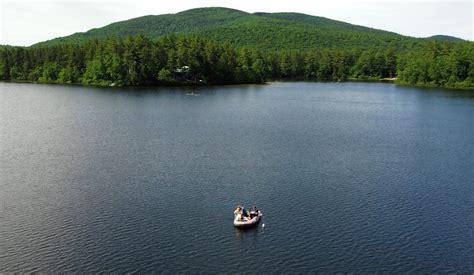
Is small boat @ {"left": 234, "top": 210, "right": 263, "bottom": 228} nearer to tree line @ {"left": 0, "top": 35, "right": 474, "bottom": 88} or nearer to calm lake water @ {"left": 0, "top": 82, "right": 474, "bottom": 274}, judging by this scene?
calm lake water @ {"left": 0, "top": 82, "right": 474, "bottom": 274}

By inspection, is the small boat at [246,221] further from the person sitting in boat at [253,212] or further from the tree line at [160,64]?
the tree line at [160,64]

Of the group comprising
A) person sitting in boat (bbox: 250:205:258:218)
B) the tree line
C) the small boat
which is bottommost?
the small boat

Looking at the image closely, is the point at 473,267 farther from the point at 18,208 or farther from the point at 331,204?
the point at 18,208

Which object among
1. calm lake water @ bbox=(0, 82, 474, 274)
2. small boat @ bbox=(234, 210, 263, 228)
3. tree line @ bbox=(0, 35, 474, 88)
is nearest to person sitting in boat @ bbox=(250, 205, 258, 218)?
small boat @ bbox=(234, 210, 263, 228)

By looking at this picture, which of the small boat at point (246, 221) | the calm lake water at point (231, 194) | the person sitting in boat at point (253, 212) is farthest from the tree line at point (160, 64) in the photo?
the small boat at point (246, 221)

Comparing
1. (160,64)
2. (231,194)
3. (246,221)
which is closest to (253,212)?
(246,221)

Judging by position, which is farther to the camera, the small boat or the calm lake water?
the small boat

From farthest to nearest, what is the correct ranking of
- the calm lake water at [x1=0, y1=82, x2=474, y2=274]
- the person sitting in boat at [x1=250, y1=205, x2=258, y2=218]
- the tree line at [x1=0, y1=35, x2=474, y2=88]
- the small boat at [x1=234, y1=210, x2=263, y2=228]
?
the tree line at [x1=0, y1=35, x2=474, y2=88], the person sitting in boat at [x1=250, y1=205, x2=258, y2=218], the small boat at [x1=234, y1=210, x2=263, y2=228], the calm lake water at [x1=0, y1=82, x2=474, y2=274]

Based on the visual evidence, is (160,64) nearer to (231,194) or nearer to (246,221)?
(231,194)
